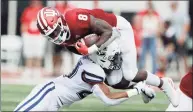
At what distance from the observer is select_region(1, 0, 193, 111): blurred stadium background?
13.8 m

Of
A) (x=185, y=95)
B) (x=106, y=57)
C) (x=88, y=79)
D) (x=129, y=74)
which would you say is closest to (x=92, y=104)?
(x=129, y=74)

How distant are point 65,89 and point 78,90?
13 cm

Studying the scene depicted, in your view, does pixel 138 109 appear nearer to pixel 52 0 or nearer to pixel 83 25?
pixel 83 25

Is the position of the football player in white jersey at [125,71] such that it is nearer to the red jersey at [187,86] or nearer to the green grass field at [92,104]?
the red jersey at [187,86]

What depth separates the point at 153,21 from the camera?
1369 cm

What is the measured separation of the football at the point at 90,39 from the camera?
7.23m

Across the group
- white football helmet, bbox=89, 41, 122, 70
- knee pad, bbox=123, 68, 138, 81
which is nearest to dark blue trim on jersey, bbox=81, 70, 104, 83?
white football helmet, bbox=89, 41, 122, 70

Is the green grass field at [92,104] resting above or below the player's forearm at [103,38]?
below

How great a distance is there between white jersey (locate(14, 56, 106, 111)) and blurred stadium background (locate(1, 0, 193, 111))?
4.49 meters

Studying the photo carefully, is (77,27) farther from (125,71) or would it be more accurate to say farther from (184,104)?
(184,104)

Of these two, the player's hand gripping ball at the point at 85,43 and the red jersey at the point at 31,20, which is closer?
the player's hand gripping ball at the point at 85,43

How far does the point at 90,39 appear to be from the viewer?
287 inches

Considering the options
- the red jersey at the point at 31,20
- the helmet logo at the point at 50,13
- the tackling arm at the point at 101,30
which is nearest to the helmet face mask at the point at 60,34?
the helmet logo at the point at 50,13

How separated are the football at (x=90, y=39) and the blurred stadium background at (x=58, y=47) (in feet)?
15.3
